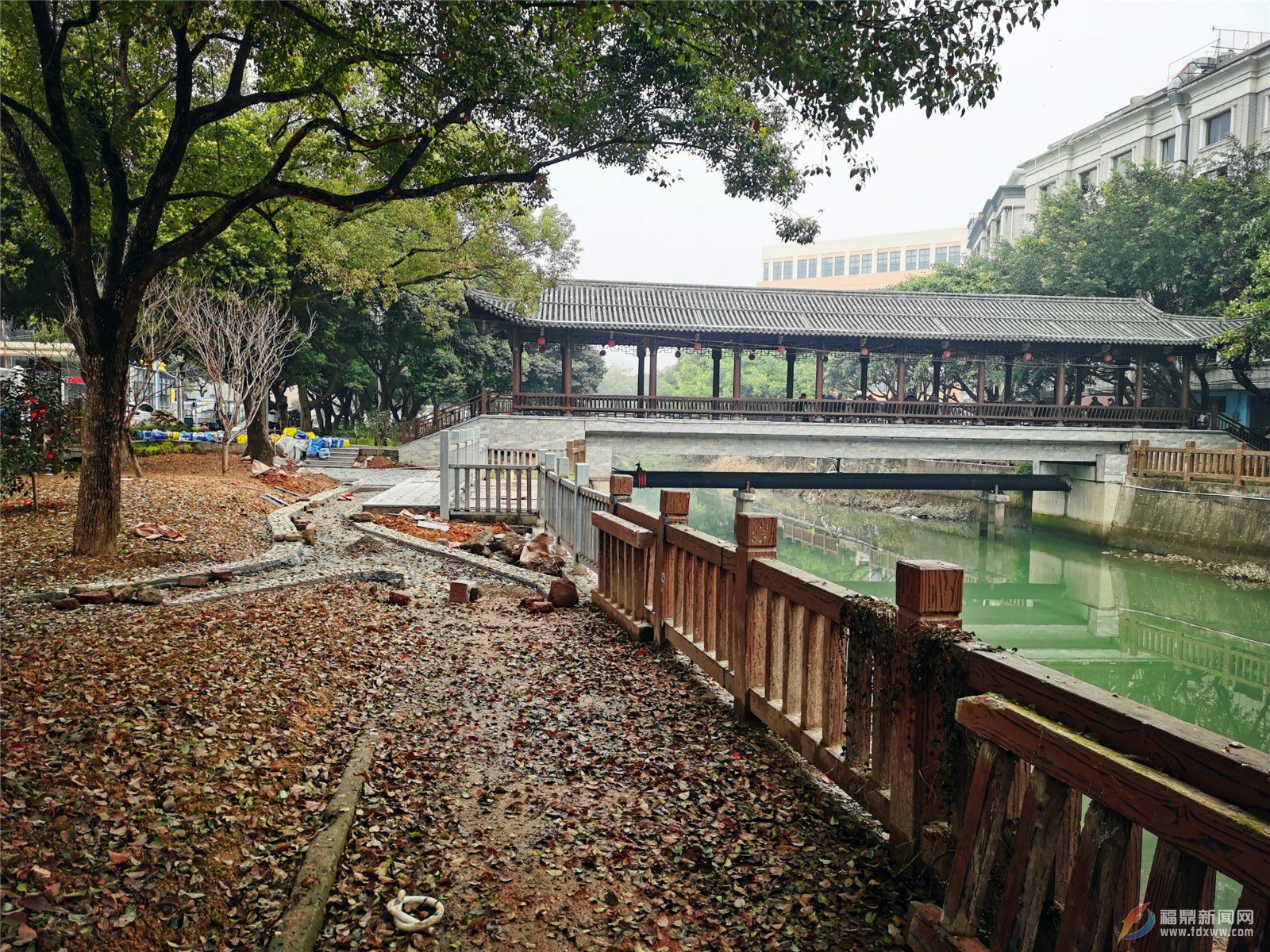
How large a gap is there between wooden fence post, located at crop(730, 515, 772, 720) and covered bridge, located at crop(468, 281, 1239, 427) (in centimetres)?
1938

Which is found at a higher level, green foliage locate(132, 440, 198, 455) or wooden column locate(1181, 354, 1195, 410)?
wooden column locate(1181, 354, 1195, 410)

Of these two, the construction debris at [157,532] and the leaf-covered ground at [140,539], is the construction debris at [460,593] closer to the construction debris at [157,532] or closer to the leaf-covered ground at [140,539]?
the leaf-covered ground at [140,539]

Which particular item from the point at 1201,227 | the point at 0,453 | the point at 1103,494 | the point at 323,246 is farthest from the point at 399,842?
the point at 1201,227

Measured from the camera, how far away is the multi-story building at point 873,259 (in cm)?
7975

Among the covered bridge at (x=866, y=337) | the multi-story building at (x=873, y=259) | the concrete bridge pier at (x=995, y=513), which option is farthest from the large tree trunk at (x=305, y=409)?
the multi-story building at (x=873, y=259)

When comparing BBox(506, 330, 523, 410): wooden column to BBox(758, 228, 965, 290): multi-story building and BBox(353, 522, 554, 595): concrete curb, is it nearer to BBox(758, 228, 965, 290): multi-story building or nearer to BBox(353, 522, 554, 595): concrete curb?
BBox(353, 522, 554, 595): concrete curb

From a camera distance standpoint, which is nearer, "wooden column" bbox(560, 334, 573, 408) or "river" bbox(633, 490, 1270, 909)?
"river" bbox(633, 490, 1270, 909)

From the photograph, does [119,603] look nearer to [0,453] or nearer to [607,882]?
[0,453]

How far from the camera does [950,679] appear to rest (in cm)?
250

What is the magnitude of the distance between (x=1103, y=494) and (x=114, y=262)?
990 inches

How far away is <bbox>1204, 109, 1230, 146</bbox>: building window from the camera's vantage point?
3194 cm

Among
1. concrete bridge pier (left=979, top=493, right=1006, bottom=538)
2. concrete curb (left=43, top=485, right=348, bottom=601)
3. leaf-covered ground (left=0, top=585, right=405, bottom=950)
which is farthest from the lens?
concrete bridge pier (left=979, top=493, right=1006, bottom=538)

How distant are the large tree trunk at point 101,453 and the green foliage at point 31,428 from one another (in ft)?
7.13

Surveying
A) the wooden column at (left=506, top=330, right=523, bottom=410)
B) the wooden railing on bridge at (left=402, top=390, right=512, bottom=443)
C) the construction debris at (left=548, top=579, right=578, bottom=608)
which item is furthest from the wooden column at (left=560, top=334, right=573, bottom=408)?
the construction debris at (left=548, top=579, right=578, bottom=608)
